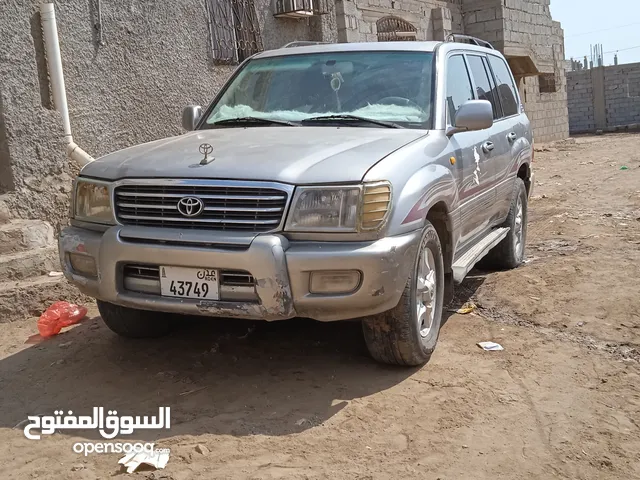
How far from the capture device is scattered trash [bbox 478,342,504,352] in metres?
4.46

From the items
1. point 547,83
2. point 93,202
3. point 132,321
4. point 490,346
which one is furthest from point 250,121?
point 547,83

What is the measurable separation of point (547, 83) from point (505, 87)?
15.4 metres

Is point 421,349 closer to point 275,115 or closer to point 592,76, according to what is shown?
point 275,115

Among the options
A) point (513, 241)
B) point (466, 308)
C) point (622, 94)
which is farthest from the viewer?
point (622, 94)

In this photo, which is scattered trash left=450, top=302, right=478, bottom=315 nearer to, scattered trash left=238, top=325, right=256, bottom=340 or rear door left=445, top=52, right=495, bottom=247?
rear door left=445, top=52, right=495, bottom=247

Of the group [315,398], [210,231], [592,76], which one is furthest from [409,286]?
[592,76]

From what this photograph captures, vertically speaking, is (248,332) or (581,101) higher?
(581,101)

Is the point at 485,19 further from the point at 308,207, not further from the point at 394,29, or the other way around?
the point at 308,207

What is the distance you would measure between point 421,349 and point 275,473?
49.7 inches

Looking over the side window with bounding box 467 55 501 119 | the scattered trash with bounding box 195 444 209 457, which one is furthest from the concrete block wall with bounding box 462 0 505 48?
the scattered trash with bounding box 195 444 209 457

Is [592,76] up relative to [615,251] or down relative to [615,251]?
up

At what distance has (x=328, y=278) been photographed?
137 inches

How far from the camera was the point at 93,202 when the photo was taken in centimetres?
399

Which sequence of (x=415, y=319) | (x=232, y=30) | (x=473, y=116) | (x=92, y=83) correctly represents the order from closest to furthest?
(x=415, y=319) < (x=473, y=116) < (x=92, y=83) < (x=232, y=30)
